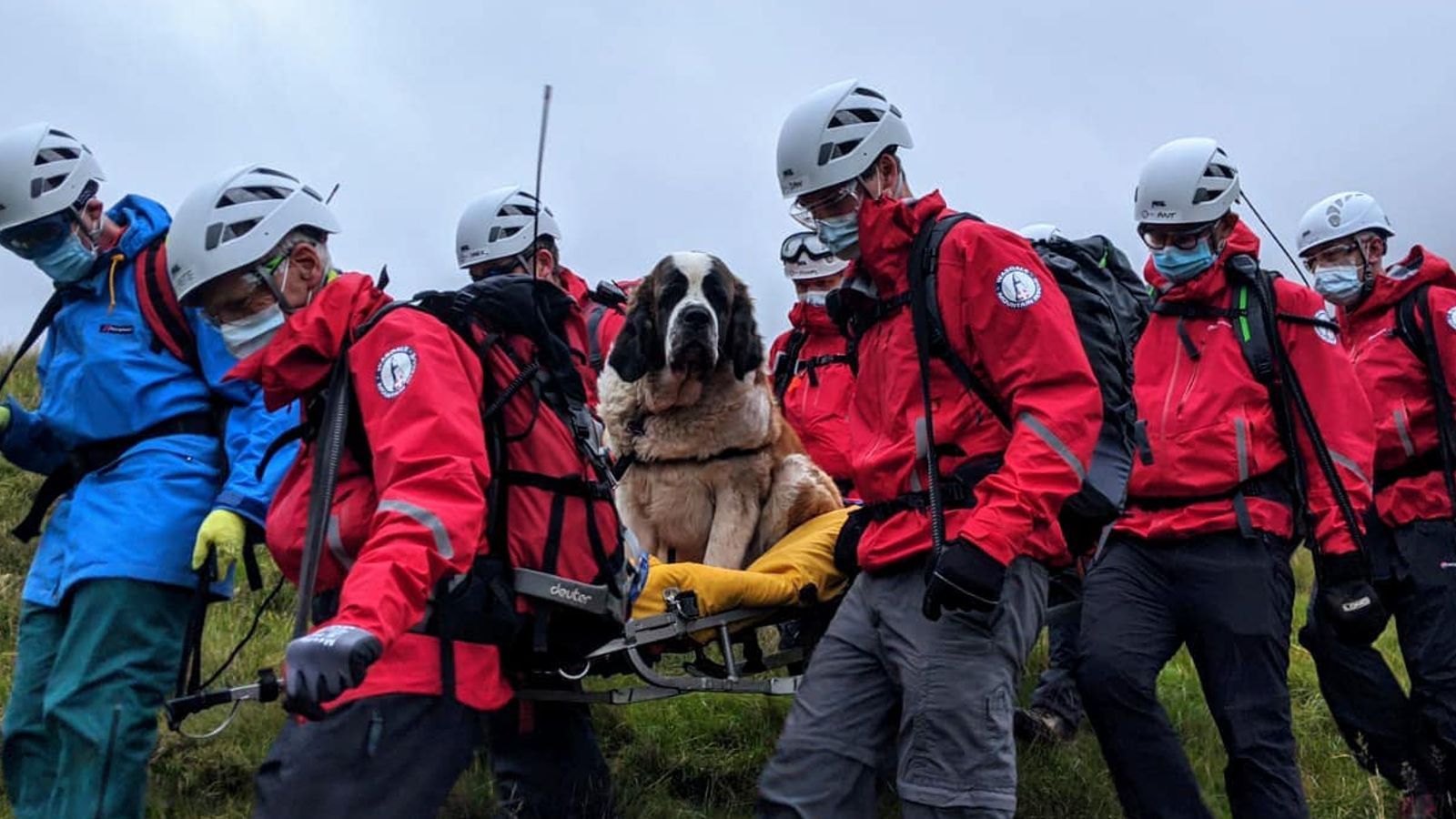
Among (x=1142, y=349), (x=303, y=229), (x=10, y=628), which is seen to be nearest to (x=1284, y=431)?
(x=1142, y=349)

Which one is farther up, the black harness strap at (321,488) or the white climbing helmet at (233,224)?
Result: the white climbing helmet at (233,224)

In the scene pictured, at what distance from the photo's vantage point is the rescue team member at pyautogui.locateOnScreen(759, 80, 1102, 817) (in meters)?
3.94

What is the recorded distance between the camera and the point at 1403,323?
755 cm

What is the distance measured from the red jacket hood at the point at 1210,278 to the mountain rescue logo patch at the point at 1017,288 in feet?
7.16

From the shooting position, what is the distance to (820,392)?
808 centimetres

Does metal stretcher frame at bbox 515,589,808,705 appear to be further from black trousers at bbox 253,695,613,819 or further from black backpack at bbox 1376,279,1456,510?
black backpack at bbox 1376,279,1456,510

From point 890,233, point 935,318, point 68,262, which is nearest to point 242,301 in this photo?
point 68,262

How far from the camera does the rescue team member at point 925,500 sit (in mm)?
3943

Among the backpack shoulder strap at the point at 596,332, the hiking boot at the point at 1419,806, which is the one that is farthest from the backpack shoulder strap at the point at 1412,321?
the backpack shoulder strap at the point at 596,332

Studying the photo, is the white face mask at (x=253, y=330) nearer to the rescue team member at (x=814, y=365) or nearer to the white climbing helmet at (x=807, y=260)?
the rescue team member at (x=814, y=365)

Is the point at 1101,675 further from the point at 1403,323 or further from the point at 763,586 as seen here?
the point at 1403,323

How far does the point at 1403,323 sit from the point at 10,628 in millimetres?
7678

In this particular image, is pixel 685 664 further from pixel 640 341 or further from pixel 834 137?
pixel 834 137

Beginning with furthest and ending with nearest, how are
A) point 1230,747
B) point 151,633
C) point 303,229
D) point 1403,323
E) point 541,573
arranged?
point 1403,323
point 1230,747
point 151,633
point 303,229
point 541,573
